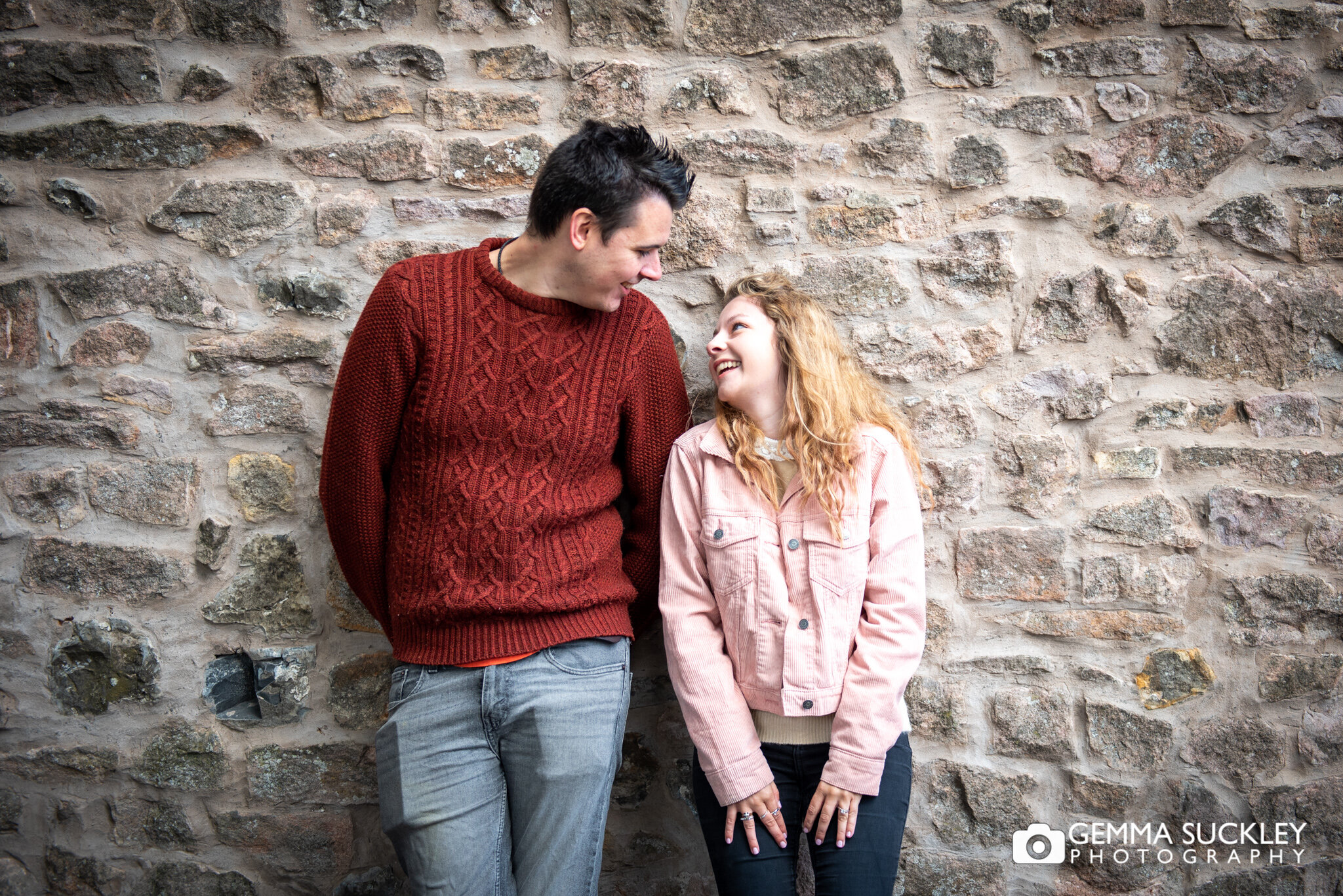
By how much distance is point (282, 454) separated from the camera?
2.05m

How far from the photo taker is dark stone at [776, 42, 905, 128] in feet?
6.58

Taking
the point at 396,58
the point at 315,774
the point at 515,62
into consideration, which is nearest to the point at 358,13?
the point at 396,58

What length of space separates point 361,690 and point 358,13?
5.51 feet

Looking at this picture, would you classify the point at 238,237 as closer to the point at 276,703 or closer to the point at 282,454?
the point at 282,454

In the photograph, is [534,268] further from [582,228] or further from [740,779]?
[740,779]

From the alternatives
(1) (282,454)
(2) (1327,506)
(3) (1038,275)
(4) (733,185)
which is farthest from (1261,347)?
(1) (282,454)

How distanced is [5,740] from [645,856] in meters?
1.68

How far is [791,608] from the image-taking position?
171cm

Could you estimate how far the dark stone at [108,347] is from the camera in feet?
6.69

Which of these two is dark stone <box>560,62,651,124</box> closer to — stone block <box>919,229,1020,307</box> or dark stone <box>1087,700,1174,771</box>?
stone block <box>919,229,1020,307</box>

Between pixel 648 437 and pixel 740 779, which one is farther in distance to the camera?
pixel 648 437

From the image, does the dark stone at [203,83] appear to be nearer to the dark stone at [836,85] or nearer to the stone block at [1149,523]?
the dark stone at [836,85]

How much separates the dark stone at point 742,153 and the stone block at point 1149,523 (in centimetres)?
116

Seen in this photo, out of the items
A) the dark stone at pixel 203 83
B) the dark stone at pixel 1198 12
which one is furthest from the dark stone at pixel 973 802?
the dark stone at pixel 203 83
